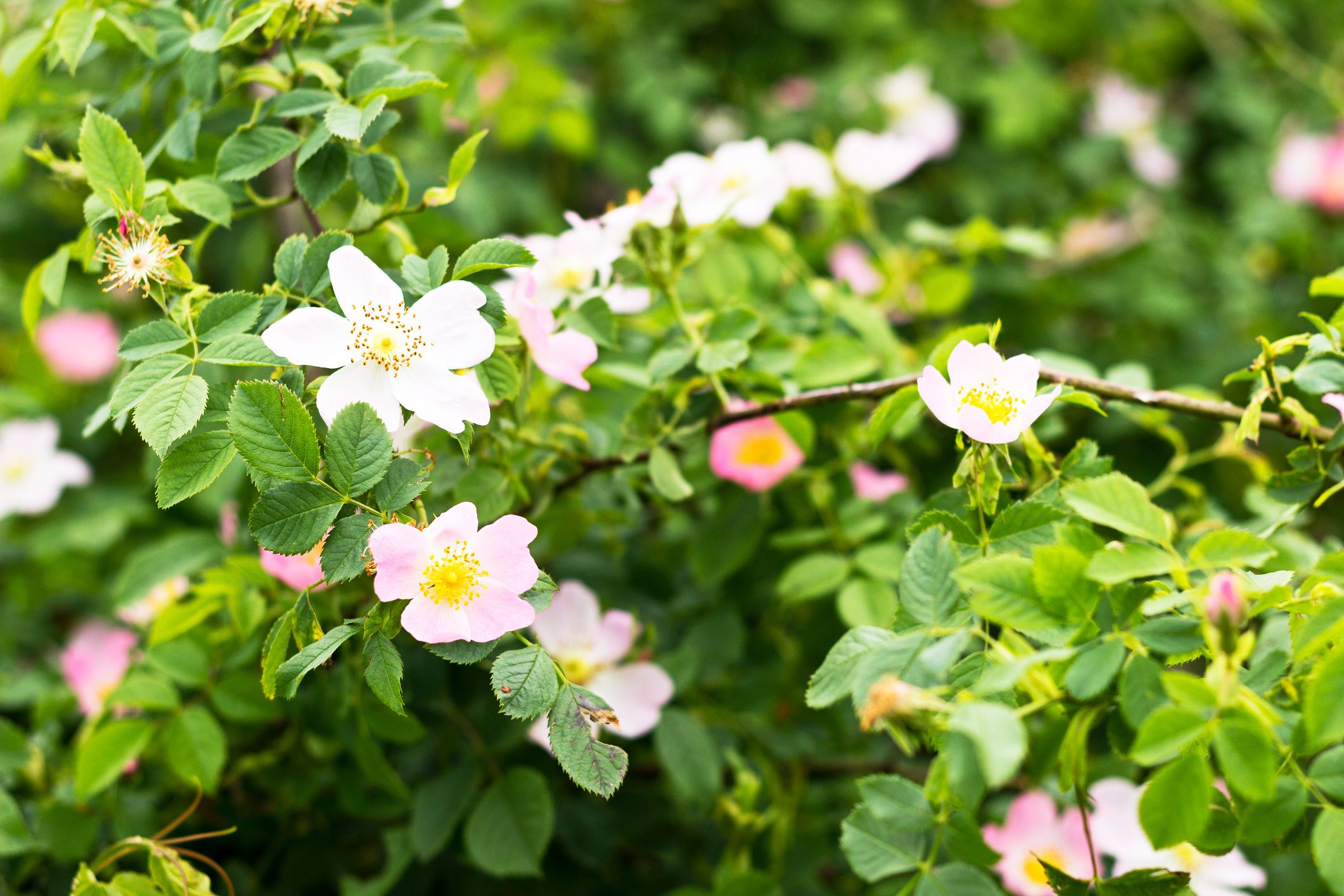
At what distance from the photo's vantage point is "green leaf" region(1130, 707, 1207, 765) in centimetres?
48

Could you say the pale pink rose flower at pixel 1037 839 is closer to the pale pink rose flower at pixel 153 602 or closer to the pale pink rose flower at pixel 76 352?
the pale pink rose flower at pixel 153 602

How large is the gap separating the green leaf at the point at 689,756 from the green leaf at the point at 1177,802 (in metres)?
0.40

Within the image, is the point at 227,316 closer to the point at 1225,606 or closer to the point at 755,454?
the point at 755,454

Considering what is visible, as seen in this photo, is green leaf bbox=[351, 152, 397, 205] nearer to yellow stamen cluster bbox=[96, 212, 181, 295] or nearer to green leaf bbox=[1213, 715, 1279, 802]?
yellow stamen cluster bbox=[96, 212, 181, 295]

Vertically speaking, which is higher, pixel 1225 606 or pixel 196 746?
pixel 1225 606

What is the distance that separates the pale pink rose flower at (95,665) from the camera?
99 centimetres

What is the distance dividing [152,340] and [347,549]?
0.19 m

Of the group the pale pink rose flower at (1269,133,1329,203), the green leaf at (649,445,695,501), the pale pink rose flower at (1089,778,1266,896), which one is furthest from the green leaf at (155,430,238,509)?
the pale pink rose flower at (1269,133,1329,203)

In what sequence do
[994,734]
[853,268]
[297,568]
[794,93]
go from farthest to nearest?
[794,93] < [853,268] < [297,568] < [994,734]

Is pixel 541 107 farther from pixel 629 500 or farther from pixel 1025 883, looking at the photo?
pixel 1025 883

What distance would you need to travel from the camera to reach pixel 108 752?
2.67ft

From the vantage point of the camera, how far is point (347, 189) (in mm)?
866

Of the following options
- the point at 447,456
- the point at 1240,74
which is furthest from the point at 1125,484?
the point at 1240,74

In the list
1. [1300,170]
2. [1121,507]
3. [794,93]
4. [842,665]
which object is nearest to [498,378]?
[842,665]
